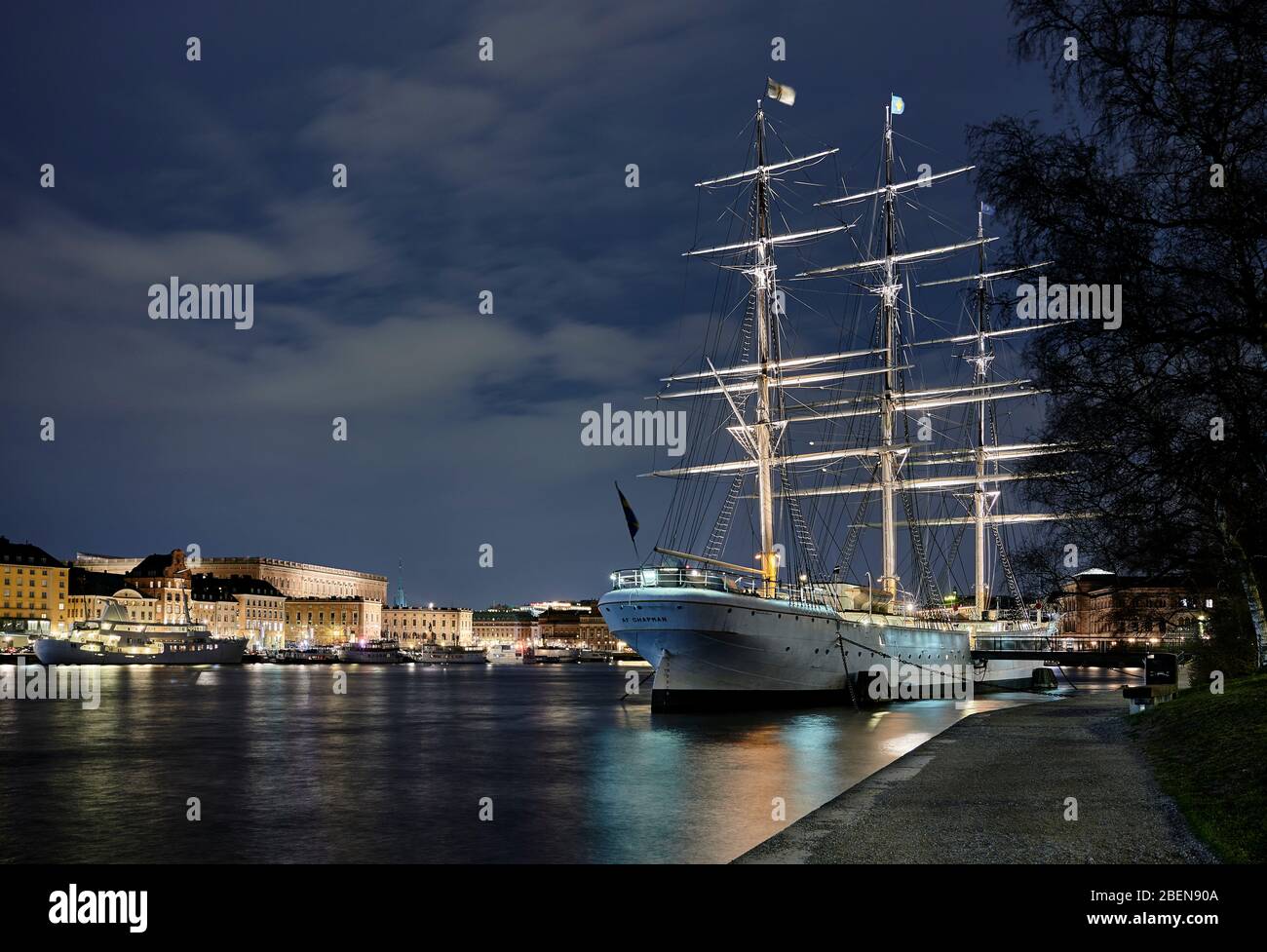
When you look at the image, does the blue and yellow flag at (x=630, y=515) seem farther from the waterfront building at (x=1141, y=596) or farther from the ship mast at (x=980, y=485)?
the ship mast at (x=980, y=485)

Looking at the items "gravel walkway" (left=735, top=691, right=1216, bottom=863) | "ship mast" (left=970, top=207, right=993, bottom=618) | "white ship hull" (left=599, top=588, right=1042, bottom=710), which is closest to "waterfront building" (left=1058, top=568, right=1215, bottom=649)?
"gravel walkway" (left=735, top=691, right=1216, bottom=863)

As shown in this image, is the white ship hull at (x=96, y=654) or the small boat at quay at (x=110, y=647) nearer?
the white ship hull at (x=96, y=654)

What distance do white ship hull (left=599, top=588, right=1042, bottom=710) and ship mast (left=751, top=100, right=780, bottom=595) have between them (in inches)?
228

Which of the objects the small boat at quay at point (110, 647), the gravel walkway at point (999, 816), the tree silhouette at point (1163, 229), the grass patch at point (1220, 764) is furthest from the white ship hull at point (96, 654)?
the tree silhouette at point (1163, 229)

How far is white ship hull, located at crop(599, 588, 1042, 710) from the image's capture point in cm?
5050

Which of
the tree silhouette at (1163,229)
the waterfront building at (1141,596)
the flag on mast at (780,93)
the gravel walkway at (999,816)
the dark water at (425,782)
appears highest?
the flag on mast at (780,93)

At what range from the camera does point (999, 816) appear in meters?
16.0

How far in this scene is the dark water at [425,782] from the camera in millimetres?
20703

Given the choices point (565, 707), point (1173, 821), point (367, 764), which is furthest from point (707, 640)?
point (1173, 821)

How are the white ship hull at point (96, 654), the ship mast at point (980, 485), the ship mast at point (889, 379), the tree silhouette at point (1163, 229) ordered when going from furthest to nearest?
the white ship hull at point (96, 654) < the ship mast at point (980, 485) < the ship mast at point (889, 379) < the tree silhouette at point (1163, 229)

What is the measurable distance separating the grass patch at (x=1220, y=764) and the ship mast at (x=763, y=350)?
32582 mm

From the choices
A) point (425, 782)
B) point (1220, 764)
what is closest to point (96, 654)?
point (425, 782)

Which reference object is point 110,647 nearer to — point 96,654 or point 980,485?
point 96,654

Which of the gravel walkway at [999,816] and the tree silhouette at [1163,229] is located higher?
the tree silhouette at [1163,229]
